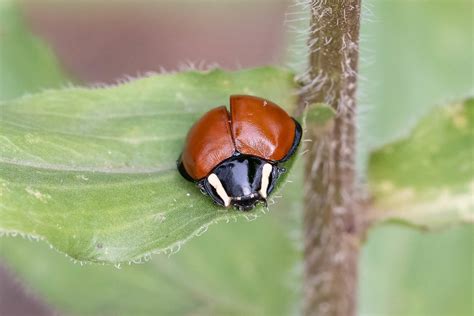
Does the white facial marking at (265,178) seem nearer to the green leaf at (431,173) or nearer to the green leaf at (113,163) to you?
the green leaf at (113,163)

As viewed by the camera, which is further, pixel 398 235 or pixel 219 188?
pixel 398 235

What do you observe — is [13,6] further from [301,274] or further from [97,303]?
[301,274]

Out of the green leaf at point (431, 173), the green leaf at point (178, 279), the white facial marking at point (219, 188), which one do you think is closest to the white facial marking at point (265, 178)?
the white facial marking at point (219, 188)

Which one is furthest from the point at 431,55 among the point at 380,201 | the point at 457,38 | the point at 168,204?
the point at 168,204

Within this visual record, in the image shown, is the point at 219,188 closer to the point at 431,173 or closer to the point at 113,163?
the point at 113,163

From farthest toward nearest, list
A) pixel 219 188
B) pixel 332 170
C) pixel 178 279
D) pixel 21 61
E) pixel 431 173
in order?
pixel 178 279 < pixel 21 61 < pixel 431 173 < pixel 332 170 < pixel 219 188

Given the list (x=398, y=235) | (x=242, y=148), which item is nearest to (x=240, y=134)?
(x=242, y=148)
